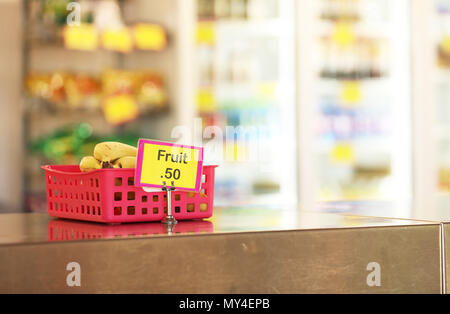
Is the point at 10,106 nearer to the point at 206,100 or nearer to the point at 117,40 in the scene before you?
the point at 117,40

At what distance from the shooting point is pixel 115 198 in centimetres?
105

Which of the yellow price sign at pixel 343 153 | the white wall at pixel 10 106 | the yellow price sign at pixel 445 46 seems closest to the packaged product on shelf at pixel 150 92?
the white wall at pixel 10 106

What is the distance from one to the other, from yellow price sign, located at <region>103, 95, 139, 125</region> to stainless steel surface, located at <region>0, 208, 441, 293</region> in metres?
2.52

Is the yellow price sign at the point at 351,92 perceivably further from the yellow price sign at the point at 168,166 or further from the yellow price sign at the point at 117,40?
the yellow price sign at the point at 168,166

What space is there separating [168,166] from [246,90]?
9.78 feet

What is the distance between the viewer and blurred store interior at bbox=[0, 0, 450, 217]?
349 cm

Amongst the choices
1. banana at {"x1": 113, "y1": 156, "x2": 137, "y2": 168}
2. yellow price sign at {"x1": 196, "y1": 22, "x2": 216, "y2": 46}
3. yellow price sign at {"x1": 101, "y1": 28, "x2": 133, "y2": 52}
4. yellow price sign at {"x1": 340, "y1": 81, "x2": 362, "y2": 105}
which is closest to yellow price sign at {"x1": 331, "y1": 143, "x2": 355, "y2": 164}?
yellow price sign at {"x1": 340, "y1": 81, "x2": 362, "y2": 105}

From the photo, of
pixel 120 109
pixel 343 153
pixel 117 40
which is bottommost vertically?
pixel 343 153

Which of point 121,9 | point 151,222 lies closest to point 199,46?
point 121,9

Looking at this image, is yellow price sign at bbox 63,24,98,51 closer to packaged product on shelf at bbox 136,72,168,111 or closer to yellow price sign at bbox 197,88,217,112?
packaged product on shelf at bbox 136,72,168,111

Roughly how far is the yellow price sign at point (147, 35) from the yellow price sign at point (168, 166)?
262 cm

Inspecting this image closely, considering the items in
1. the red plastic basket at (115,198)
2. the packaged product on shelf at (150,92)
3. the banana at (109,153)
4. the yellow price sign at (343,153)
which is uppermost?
the packaged product on shelf at (150,92)

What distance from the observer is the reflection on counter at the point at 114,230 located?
89 centimetres

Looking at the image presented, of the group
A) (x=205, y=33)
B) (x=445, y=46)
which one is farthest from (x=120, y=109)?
(x=445, y=46)
